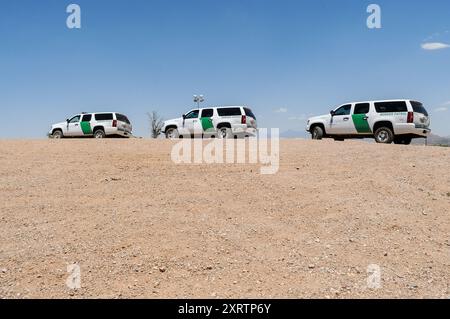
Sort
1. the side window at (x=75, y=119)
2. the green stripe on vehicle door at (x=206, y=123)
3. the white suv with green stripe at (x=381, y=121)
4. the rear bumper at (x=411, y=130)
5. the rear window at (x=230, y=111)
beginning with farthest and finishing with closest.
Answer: the side window at (x=75, y=119) < the green stripe on vehicle door at (x=206, y=123) < the rear window at (x=230, y=111) < the white suv with green stripe at (x=381, y=121) < the rear bumper at (x=411, y=130)

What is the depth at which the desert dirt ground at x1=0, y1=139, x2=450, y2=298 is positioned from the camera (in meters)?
4.81

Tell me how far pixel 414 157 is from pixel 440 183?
2.58 metres

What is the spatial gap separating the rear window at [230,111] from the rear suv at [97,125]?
616 cm

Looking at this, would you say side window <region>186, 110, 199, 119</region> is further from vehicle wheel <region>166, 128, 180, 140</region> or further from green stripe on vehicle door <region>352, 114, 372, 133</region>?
green stripe on vehicle door <region>352, 114, 372, 133</region>

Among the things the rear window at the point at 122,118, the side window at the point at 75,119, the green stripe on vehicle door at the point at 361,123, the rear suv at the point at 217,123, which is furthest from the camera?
the side window at the point at 75,119

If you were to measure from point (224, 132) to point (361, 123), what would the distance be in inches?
252

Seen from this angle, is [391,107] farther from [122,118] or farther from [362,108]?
[122,118]

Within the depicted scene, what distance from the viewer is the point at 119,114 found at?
861 inches

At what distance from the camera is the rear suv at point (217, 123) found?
18.7m

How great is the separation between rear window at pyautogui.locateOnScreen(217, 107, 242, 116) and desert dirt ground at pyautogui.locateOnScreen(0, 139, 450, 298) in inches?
360

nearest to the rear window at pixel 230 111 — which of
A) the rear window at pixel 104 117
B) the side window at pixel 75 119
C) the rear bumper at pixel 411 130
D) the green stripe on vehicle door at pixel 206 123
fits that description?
the green stripe on vehicle door at pixel 206 123

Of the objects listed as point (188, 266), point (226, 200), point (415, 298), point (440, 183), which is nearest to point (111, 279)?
point (188, 266)

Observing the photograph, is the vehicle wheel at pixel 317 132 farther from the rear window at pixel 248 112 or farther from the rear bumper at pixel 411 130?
the rear bumper at pixel 411 130

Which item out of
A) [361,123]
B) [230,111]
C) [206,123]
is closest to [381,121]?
[361,123]
